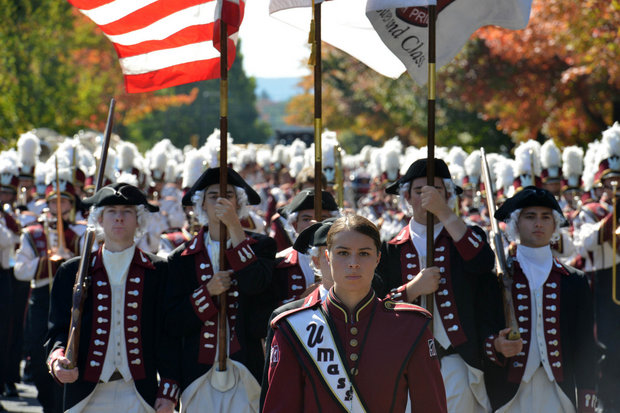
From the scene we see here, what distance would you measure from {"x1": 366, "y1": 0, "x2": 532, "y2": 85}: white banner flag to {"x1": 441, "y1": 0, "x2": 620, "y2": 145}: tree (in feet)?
23.2

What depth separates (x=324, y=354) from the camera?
424 centimetres

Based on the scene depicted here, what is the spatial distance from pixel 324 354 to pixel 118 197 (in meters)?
2.57

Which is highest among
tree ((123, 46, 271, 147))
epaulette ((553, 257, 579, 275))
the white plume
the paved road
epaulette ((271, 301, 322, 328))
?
tree ((123, 46, 271, 147))

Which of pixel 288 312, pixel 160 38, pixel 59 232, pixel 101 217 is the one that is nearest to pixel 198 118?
pixel 59 232

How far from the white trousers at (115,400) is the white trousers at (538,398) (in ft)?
7.08

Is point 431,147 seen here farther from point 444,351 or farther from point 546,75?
point 546,75

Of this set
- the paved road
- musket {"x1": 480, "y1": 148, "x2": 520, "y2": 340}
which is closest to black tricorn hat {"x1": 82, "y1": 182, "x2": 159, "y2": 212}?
musket {"x1": 480, "y1": 148, "x2": 520, "y2": 340}

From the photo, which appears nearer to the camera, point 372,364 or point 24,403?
point 372,364

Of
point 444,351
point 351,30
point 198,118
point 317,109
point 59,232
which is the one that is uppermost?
point 198,118

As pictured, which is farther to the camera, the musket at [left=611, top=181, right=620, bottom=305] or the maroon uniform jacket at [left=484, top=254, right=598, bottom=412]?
the musket at [left=611, top=181, right=620, bottom=305]

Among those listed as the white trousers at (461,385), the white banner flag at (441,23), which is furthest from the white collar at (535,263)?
the white banner flag at (441,23)

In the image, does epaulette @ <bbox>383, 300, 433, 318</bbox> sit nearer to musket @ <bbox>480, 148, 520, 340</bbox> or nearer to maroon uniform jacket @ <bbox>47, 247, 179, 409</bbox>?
musket @ <bbox>480, 148, 520, 340</bbox>

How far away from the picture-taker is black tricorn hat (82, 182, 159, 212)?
253 inches

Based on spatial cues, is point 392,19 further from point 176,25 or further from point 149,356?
point 149,356
